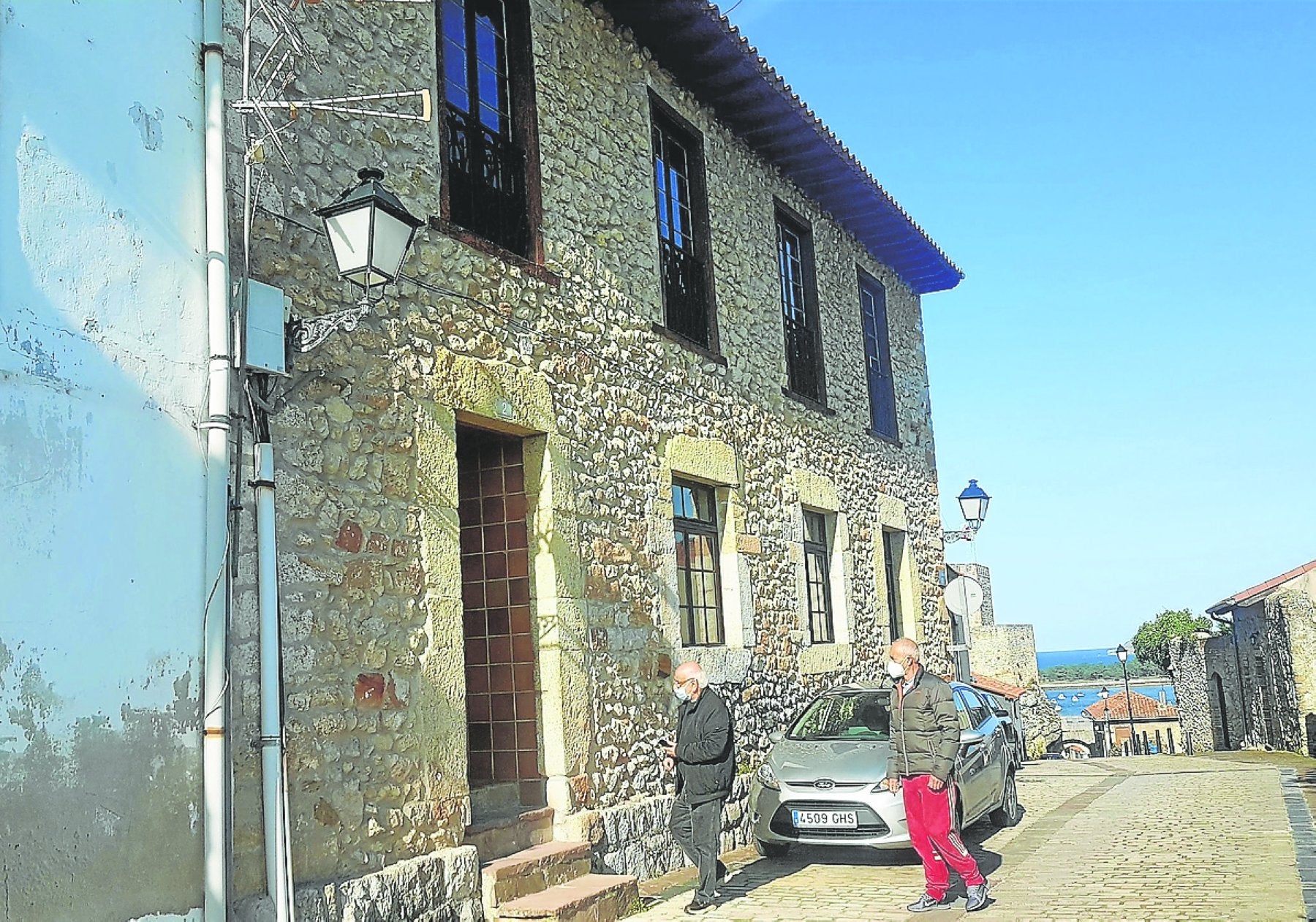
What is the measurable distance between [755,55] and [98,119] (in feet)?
21.1

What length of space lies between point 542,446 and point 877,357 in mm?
8013

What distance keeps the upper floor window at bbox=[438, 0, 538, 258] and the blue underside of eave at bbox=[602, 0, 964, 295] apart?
4.41ft

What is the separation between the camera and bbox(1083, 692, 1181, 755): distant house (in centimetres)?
4503

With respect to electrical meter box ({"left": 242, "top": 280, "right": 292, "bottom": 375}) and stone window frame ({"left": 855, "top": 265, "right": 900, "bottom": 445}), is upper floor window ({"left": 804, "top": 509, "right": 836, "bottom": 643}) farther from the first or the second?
electrical meter box ({"left": 242, "top": 280, "right": 292, "bottom": 375})

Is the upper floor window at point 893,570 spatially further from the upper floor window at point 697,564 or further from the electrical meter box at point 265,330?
the electrical meter box at point 265,330

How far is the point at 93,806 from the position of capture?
4.49 metres

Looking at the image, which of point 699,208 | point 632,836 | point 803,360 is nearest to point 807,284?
point 803,360

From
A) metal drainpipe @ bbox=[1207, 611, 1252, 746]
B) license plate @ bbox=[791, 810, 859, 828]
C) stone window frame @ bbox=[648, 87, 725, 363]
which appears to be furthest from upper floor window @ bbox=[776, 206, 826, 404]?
metal drainpipe @ bbox=[1207, 611, 1252, 746]

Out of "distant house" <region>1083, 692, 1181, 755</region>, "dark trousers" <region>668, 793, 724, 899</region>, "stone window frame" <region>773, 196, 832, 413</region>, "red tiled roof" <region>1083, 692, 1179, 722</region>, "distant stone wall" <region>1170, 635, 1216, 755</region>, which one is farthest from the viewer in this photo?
"red tiled roof" <region>1083, 692, 1179, 722</region>

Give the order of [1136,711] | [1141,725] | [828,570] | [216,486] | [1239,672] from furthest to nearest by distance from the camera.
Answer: [1136,711], [1141,725], [1239,672], [828,570], [216,486]

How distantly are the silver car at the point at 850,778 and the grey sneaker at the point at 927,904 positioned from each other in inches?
35.5

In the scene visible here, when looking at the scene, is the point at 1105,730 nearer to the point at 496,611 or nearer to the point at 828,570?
the point at 828,570

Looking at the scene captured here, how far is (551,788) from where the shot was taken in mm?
7434

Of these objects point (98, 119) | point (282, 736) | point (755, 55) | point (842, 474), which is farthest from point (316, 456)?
point (842, 474)
